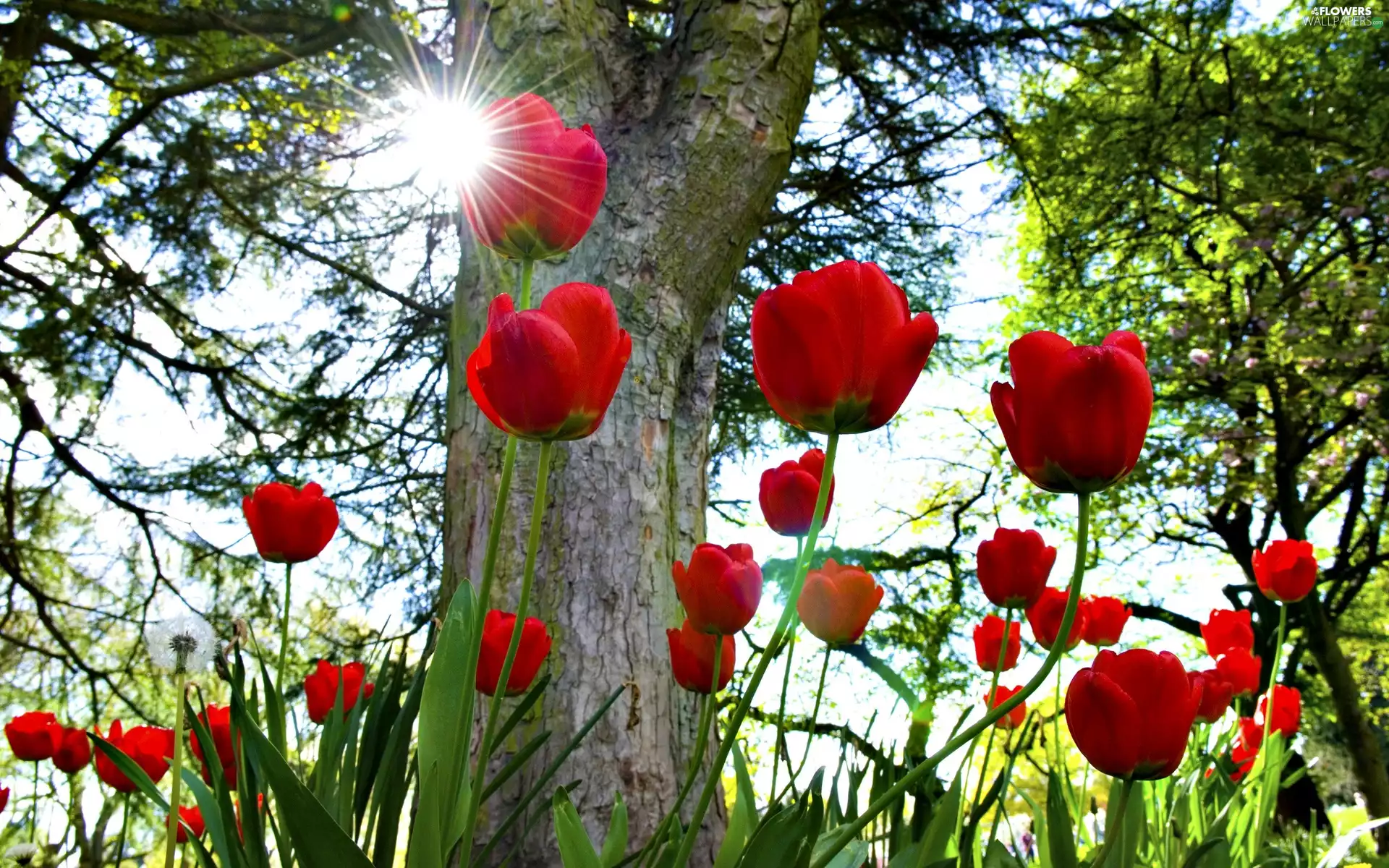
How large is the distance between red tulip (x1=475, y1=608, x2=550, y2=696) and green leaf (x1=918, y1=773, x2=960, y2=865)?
1.16ft

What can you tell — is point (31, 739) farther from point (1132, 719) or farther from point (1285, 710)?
point (1285, 710)

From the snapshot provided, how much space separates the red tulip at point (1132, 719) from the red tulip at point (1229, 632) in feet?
3.67

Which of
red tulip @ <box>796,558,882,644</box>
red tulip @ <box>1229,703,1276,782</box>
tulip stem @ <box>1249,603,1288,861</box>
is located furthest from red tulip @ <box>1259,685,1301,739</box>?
red tulip @ <box>796,558,882,644</box>

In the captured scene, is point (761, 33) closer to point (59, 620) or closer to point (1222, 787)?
point (1222, 787)

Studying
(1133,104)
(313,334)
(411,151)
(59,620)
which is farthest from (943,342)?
(59,620)

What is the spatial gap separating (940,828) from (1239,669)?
3.44 feet

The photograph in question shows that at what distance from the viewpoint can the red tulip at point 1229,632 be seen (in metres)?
1.56

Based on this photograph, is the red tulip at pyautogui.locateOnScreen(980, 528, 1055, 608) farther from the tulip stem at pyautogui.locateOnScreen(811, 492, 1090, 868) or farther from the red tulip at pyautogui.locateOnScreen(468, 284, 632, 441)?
the red tulip at pyautogui.locateOnScreen(468, 284, 632, 441)

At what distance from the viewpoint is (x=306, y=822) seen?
45cm

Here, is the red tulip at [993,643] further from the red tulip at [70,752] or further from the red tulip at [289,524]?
the red tulip at [70,752]

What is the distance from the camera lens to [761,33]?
2.33m

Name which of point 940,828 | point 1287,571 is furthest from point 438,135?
point 940,828

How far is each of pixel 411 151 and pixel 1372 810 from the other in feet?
22.1

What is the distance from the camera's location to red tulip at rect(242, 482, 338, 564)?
0.89m
